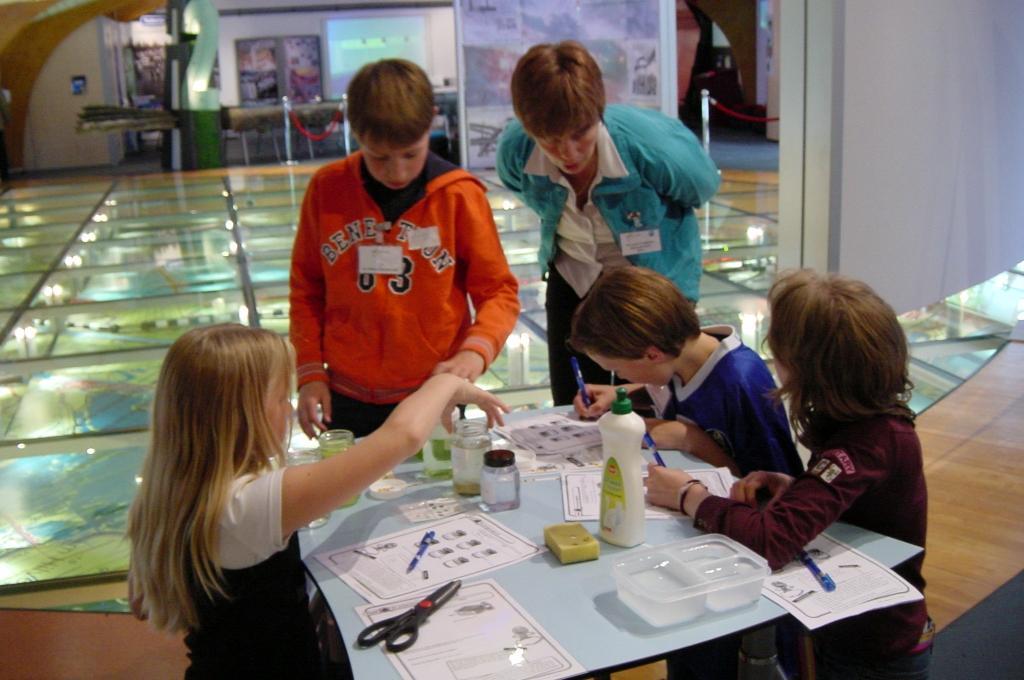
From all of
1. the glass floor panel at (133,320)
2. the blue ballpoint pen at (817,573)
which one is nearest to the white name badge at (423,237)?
the blue ballpoint pen at (817,573)

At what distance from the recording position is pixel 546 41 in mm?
9828

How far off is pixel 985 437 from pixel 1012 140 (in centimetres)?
129

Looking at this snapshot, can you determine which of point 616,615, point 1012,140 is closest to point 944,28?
point 1012,140

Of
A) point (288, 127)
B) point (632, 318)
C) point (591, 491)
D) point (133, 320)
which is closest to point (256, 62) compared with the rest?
point (288, 127)

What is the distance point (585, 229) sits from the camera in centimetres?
250

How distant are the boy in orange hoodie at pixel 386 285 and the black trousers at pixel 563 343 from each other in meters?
0.39

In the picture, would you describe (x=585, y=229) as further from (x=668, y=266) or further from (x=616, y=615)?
(x=616, y=615)

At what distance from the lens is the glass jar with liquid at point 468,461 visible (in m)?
1.79

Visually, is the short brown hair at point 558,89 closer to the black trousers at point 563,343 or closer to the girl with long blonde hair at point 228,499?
the black trousers at point 563,343

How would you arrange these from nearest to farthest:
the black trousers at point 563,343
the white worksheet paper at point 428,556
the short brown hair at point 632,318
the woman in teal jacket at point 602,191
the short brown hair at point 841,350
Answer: the white worksheet paper at point 428,556, the short brown hair at point 841,350, the short brown hair at point 632,318, the woman in teal jacket at point 602,191, the black trousers at point 563,343

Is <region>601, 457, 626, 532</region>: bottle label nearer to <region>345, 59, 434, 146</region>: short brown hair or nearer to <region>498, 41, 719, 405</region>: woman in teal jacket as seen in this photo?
<region>345, 59, 434, 146</region>: short brown hair

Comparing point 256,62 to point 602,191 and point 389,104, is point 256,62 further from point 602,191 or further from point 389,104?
point 389,104

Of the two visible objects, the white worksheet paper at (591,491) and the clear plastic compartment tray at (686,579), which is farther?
the white worksheet paper at (591,491)

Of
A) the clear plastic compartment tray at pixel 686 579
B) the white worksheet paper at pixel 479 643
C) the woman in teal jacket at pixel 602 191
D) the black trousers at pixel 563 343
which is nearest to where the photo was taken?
the white worksheet paper at pixel 479 643
